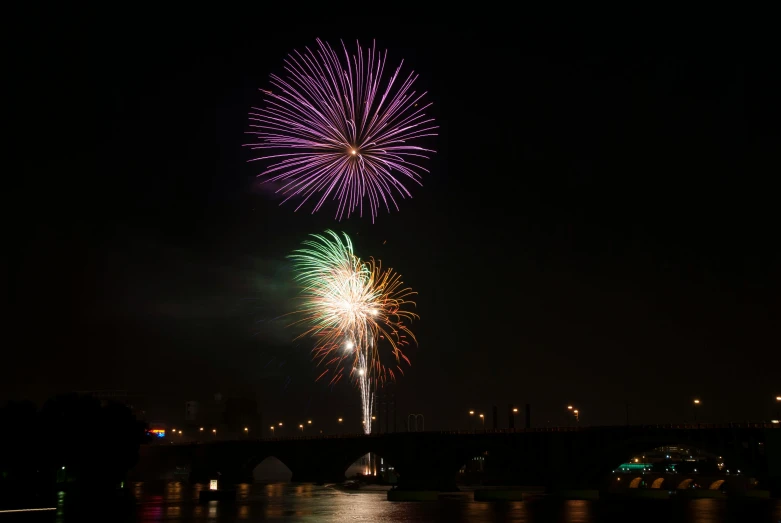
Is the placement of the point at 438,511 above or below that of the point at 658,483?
above

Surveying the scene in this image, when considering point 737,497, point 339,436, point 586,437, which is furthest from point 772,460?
point 339,436

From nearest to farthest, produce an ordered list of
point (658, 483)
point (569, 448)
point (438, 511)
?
point (438, 511)
point (569, 448)
point (658, 483)

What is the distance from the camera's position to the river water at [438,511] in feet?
293

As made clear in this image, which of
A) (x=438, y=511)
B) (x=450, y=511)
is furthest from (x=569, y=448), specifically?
(x=438, y=511)

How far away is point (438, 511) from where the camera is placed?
10300 centimetres

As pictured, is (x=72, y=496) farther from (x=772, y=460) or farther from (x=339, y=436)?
(x=772, y=460)

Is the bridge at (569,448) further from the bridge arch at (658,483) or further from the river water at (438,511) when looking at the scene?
the bridge arch at (658,483)

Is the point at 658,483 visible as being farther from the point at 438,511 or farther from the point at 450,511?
the point at 438,511

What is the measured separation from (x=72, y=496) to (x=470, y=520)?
210 ft

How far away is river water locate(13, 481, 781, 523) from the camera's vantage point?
293ft

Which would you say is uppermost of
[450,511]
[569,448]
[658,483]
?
[569,448]

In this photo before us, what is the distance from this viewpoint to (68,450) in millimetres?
116000

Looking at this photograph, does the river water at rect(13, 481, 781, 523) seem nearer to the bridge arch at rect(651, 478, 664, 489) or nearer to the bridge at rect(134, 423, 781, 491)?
the bridge at rect(134, 423, 781, 491)

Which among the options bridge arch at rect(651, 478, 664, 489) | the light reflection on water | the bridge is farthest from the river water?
bridge arch at rect(651, 478, 664, 489)
